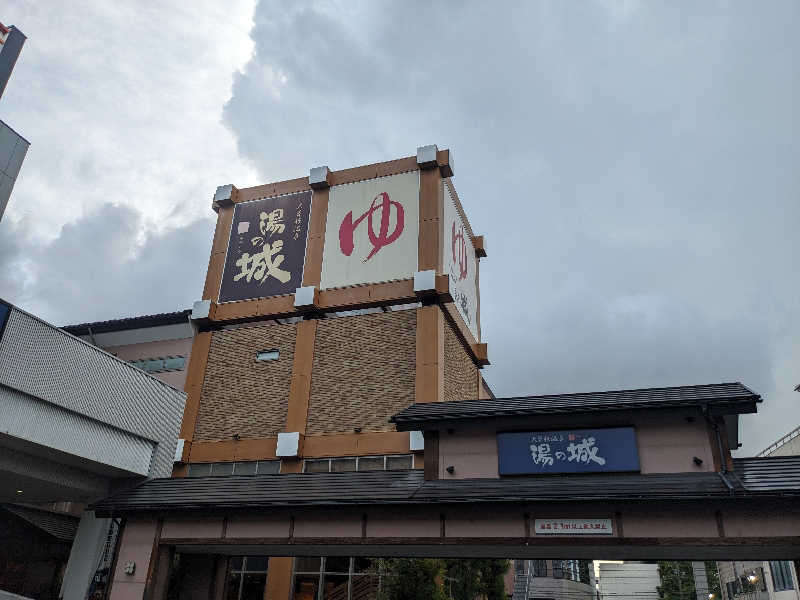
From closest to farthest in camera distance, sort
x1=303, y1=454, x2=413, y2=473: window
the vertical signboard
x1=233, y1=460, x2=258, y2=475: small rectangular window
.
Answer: x1=303, y1=454, x2=413, y2=473: window, x1=233, y1=460, x2=258, y2=475: small rectangular window, the vertical signboard

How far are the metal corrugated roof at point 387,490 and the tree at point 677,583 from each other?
4287 centimetres

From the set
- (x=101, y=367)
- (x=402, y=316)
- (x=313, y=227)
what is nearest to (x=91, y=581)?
(x=101, y=367)

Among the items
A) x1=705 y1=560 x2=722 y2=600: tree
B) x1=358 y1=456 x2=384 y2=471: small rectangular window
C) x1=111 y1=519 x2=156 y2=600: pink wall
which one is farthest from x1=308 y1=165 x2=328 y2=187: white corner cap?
x1=705 y1=560 x2=722 y2=600: tree

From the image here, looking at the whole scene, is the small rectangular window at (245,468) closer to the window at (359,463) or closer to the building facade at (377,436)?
the building facade at (377,436)

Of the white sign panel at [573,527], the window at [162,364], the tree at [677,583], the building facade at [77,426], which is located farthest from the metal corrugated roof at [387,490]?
the tree at [677,583]

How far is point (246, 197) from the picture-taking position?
37.9 metres

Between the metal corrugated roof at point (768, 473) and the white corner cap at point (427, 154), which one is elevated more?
the white corner cap at point (427, 154)

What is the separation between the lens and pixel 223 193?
38031mm

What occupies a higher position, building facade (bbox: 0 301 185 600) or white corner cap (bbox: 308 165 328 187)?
white corner cap (bbox: 308 165 328 187)

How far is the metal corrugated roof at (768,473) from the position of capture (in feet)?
50.4

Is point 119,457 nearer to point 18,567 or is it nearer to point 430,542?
point 430,542

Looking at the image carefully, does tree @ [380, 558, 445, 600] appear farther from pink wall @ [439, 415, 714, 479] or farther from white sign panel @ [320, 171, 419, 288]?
white sign panel @ [320, 171, 419, 288]

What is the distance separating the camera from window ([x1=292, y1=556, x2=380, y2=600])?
27.8 m

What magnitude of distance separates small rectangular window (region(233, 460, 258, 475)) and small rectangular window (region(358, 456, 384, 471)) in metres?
5.62
